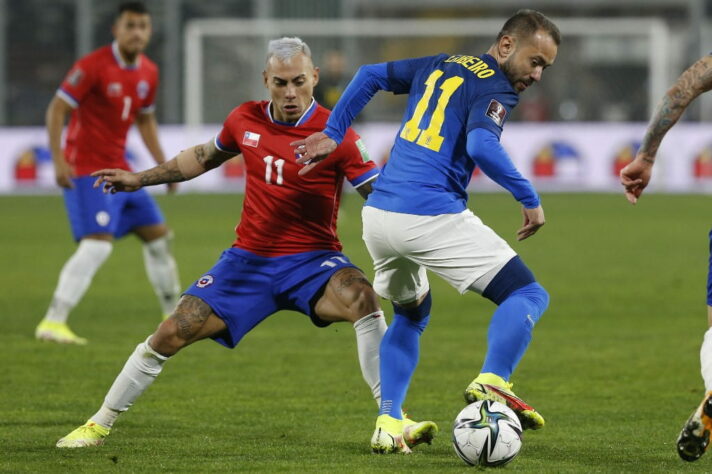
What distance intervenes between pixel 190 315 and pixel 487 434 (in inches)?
59.2

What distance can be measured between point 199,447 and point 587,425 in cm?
196

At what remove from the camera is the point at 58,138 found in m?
9.91

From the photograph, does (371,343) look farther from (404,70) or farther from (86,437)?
(86,437)

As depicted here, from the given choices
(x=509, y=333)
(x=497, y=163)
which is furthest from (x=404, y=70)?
(x=509, y=333)

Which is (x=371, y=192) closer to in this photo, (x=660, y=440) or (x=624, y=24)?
(x=660, y=440)

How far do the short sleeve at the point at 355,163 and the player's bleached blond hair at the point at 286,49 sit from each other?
1.41ft

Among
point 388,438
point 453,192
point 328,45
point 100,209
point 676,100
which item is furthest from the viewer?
point 328,45

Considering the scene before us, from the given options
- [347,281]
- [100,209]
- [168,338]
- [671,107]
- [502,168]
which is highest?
[671,107]

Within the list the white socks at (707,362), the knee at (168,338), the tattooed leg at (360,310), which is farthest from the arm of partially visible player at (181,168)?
the white socks at (707,362)

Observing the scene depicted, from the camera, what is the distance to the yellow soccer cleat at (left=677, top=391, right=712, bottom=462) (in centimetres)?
512

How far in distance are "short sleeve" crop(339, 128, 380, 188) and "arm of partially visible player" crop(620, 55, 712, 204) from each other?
132 cm

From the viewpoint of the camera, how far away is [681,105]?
525 cm

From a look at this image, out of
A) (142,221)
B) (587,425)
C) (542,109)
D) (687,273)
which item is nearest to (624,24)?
(542,109)

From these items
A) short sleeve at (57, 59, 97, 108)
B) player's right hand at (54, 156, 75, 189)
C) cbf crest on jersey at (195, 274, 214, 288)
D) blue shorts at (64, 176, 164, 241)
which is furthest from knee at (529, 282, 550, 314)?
short sleeve at (57, 59, 97, 108)
